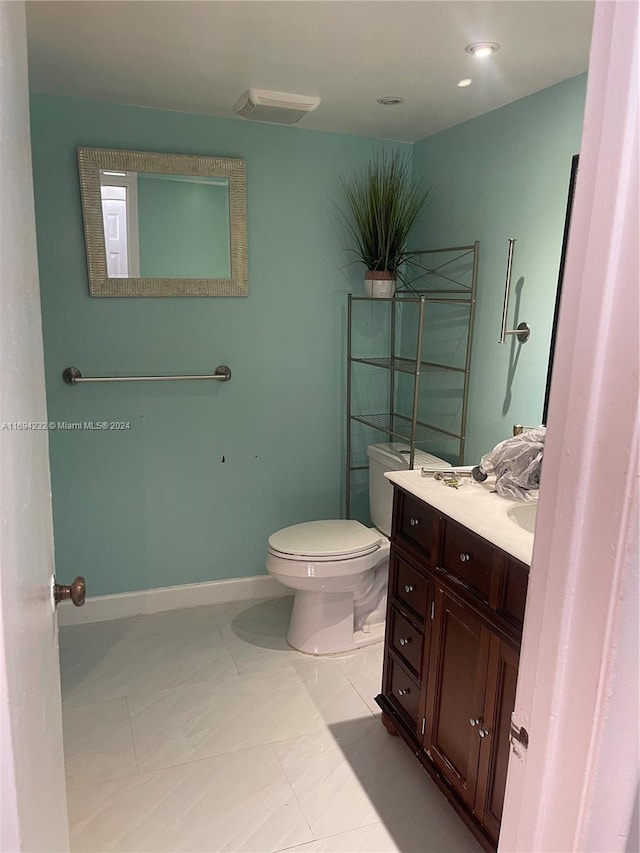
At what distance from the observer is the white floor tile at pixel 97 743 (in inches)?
76.2

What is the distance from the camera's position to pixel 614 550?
0.61 metres

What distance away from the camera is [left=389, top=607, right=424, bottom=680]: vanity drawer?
1.91m

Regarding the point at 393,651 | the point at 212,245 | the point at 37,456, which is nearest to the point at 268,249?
the point at 212,245

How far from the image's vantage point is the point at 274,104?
223 centimetres

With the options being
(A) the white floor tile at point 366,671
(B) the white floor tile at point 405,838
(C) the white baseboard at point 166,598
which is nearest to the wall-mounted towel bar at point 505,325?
(A) the white floor tile at point 366,671

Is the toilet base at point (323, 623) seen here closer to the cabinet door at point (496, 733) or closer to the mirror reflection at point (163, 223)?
the cabinet door at point (496, 733)

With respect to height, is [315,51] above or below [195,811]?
above

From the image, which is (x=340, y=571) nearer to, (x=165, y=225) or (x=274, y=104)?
(x=165, y=225)

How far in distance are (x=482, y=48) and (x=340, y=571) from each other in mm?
1815

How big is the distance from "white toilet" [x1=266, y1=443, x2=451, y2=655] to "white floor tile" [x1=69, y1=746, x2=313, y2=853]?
2.15 ft

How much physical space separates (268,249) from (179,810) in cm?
213

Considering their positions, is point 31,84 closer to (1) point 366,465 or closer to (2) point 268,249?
(2) point 268,249

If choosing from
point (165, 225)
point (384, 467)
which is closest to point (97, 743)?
point (384, 467)

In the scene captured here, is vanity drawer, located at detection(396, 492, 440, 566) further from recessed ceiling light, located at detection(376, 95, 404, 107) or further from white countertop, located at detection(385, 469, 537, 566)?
recessed ceiling light, located at detection(376, 95, 404, 107)
